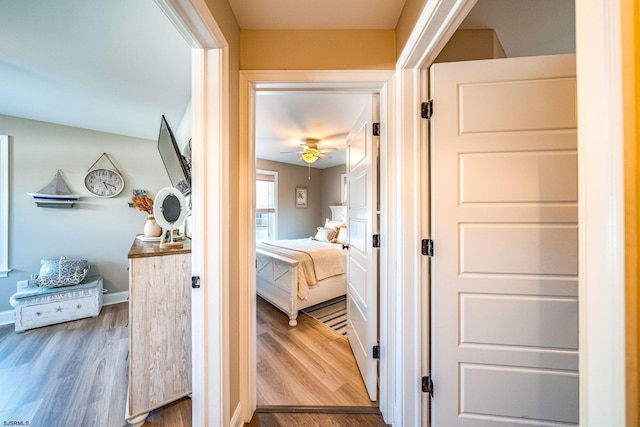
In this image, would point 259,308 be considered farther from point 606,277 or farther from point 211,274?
point 606,277

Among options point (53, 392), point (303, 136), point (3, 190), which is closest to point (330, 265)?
point (303, 136)

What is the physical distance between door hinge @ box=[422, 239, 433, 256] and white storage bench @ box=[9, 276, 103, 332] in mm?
3660

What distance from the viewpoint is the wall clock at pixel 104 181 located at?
2.89 meters

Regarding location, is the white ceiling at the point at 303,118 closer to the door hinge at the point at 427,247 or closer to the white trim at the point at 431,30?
the white trim at the point at 431,30

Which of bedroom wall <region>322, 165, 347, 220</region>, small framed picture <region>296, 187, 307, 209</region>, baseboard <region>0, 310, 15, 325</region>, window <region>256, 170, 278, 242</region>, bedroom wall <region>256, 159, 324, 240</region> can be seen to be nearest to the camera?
baseboard <region>0, 310, 15, 325</region>

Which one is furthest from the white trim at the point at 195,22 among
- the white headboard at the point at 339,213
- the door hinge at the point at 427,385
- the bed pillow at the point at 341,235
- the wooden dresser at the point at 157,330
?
the white headboard at the point at 339,213

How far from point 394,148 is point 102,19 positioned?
1789 millimetres

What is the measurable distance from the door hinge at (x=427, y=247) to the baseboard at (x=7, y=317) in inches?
170

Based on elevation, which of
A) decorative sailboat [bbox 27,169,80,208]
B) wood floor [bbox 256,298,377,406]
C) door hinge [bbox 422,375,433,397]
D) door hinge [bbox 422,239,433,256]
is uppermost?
decorative sailboat [bbox 27,169,80,208]

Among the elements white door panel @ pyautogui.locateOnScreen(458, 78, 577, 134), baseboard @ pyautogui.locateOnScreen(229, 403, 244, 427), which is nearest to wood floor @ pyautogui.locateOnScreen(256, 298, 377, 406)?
baseboard @ pyautogui.locateOnScreen(229, 403, 244, 427)

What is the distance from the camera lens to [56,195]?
2.65 metres

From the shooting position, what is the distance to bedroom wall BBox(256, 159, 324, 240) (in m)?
5.38

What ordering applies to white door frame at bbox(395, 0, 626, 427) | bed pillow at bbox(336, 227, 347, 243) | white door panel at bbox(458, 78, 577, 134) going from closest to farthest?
white door frame at bbox(395, 0, 626, 427) → white door panel at bbox(458, 78, 577, 134) → bed pillow at bbox(336, 227, 347, 243)

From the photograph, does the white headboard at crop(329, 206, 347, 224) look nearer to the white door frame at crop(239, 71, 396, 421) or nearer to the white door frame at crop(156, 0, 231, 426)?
the white door frame at crop(239, 71, 396, 421)
